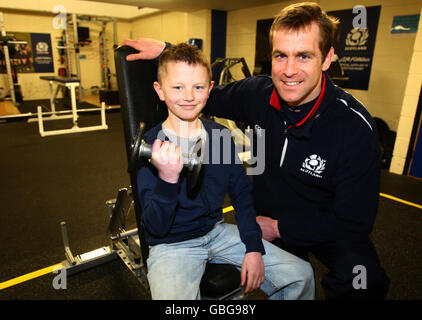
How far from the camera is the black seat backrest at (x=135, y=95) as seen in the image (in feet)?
4.17

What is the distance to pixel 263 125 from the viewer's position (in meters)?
1.55

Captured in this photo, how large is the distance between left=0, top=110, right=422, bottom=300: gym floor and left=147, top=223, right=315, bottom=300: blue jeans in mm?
704

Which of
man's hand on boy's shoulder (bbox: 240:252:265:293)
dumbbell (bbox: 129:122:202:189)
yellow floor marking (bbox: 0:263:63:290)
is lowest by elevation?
yellow floor marking (bbox: 0:263:63:290)

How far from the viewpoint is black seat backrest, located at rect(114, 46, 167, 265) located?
127 centimetres

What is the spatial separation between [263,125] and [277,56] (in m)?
Result: 0.35

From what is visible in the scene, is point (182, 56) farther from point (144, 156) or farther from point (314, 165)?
point (314, 165)

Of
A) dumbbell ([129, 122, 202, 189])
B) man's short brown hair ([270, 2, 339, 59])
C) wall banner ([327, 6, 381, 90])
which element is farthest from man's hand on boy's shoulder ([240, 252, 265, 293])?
wall banner ([327, 6, 381, 90])

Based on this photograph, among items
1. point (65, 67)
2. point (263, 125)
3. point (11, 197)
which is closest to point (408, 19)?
point (263, 125)

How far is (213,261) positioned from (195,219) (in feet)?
0.65

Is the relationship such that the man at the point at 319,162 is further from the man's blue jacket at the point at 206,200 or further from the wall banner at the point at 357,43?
the wall banner at the point at 357,43

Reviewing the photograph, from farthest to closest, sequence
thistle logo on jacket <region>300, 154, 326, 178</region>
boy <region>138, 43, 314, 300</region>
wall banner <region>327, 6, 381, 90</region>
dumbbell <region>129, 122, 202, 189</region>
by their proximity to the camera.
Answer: wall banner <region>327, 6, 381, 90</region>, thistle logo on jacket <region>300, 154, 326, 178</region>, boy <region>138, 43, 314, 300</region>, dumbbell <region>129, 122, 202, 189</region>

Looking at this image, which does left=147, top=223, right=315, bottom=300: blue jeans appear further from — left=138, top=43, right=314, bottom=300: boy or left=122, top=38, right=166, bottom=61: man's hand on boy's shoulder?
left=122, top=38, right=166, bottom=61: man's hand on boy's shoulder

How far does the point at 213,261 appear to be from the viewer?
4.11ft

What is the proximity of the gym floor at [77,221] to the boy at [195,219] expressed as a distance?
73 centimetres
